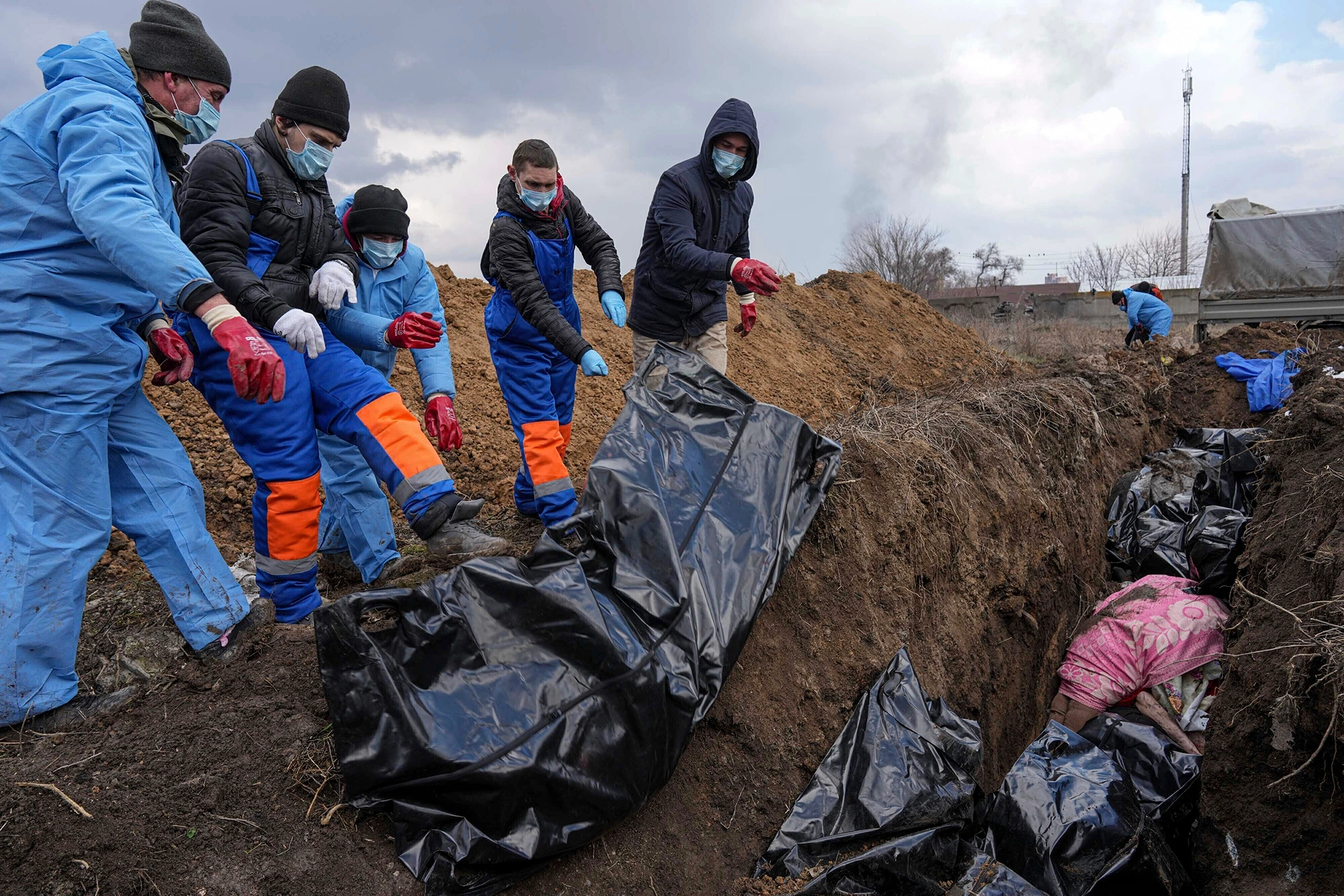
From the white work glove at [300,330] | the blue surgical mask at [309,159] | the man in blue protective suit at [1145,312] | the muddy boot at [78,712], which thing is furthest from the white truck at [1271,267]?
the muddy boot at [78,712]

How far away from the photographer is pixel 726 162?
3.59 meters

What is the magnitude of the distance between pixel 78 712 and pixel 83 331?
3.37 feet

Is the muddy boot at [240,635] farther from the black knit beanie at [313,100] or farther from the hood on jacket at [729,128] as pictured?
the hood on jacket at [729,128]

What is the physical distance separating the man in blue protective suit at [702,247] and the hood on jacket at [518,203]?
1.61 ft

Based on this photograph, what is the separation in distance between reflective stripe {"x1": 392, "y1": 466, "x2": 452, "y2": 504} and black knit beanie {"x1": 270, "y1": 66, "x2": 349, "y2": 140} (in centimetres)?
128

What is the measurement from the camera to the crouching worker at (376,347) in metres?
2.88

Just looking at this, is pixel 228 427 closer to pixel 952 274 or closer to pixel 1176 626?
pixel 1176 626

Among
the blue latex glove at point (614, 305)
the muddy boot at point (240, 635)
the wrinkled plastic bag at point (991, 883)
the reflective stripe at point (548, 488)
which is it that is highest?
the blue latex glove at point (614, 305)

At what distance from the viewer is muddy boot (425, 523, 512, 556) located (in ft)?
8.05

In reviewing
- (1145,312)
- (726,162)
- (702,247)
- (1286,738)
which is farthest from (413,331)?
(1145,312)

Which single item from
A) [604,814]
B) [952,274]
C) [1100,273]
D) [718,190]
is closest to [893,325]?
[718,190]

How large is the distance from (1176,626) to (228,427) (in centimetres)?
363

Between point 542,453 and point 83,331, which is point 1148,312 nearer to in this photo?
point 542,453

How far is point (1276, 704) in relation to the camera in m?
2.06
